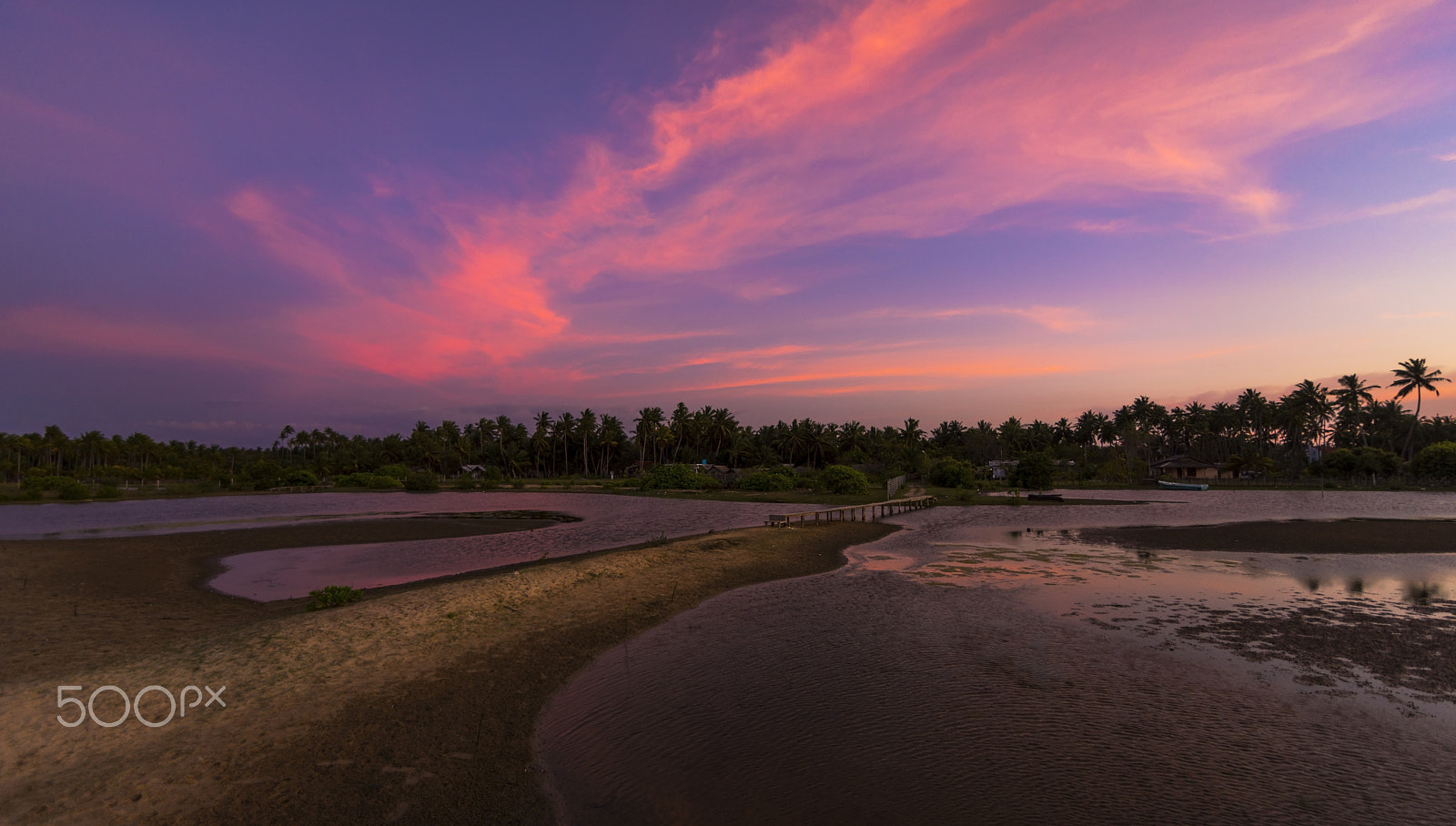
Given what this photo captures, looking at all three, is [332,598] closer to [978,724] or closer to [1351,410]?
[978,724]

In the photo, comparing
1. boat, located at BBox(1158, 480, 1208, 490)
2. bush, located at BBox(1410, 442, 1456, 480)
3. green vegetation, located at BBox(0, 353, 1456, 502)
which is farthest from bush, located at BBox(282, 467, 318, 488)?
bush, located at BBox(1410, 442, 1456, 480)

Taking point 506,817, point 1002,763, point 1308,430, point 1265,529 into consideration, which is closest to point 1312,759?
point 1002,763

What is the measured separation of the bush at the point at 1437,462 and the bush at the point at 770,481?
9288cm

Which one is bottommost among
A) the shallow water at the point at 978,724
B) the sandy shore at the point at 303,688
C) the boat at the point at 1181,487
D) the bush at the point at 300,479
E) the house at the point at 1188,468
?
the boat at the point at 1181,487

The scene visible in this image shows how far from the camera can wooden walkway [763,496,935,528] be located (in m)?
41.2

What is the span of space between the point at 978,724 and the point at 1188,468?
450 ft

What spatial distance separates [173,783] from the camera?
752cm

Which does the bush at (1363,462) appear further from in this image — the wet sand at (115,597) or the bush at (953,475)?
the wet sand at (115,597)

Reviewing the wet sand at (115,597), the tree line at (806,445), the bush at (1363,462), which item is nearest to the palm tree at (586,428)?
the tree line at (806,445)

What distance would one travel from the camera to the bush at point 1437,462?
86438mm

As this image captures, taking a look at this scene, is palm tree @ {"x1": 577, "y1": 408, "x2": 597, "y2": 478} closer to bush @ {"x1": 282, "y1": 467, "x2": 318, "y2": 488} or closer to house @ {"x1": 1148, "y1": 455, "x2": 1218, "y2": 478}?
bush @ {"x1": 282, "y1": 467, "x2": 318, "y2": 488}

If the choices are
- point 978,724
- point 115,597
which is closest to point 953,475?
point 978,724

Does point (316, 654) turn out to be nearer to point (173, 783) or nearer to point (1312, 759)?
point (173, 783)

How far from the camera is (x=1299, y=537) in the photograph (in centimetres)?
3528
